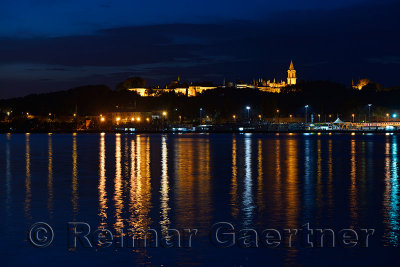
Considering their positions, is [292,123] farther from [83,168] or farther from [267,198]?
[267,198]

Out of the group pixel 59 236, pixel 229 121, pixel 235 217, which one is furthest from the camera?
pixel 229 121

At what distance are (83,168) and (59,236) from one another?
1765cm

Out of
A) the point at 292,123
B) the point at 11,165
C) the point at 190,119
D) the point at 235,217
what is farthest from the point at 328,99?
the point at 235,217

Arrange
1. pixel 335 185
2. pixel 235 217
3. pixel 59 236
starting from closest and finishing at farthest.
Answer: pixel 59 236 < pixel 235 217 < pixel 335 185

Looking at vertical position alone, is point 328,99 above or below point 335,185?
above

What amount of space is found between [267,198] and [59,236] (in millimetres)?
7488

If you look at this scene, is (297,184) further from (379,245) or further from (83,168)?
(83,168)

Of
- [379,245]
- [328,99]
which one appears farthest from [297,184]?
[328,99]

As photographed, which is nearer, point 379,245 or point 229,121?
point 379,245

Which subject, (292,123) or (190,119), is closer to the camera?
(292,123)

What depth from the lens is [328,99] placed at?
177 metres

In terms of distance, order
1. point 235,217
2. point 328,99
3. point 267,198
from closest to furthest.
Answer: point 235,217 < point 267,198 < point 328,99

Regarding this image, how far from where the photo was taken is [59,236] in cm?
1283

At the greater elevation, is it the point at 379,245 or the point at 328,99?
the point at 328,99
